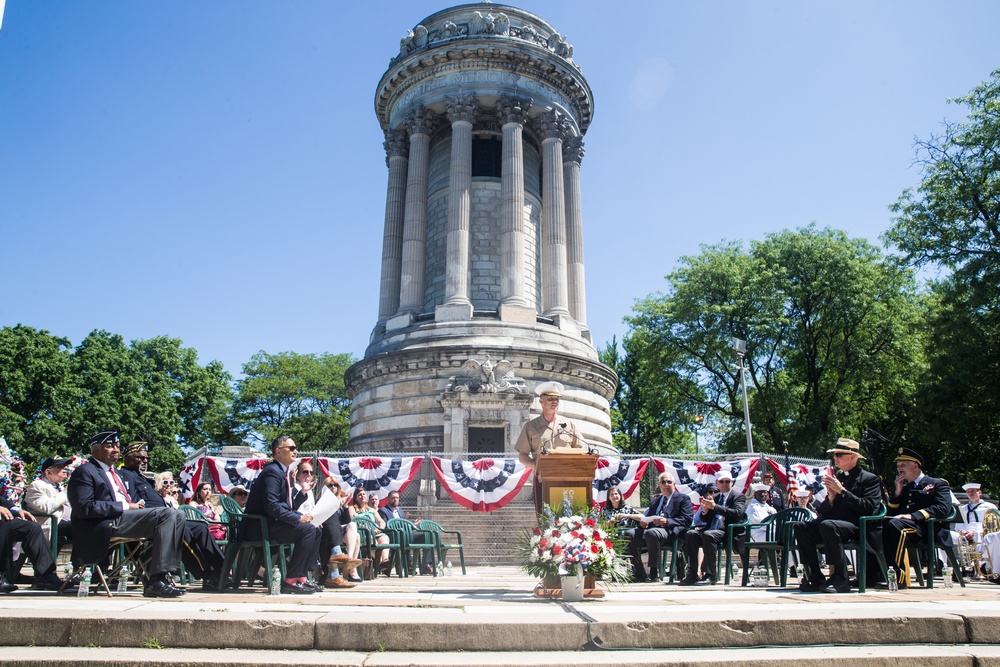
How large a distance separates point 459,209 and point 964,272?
1920cm

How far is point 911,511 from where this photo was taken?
398 inches

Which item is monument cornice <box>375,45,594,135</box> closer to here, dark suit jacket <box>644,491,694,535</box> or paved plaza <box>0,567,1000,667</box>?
dark suit jacket <box>644,491,694,535</box>

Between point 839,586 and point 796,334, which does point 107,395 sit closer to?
point 796,334

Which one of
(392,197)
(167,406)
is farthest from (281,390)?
(392,197)

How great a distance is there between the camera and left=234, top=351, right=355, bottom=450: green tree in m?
52.8

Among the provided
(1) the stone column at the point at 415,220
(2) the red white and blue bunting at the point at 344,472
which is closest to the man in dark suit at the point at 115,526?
(2) the red white and blue bunting at the point at 344,472

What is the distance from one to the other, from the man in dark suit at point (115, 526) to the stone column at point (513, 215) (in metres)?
19.7

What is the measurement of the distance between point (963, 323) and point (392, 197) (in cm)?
2303

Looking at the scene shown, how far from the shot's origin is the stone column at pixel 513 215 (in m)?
27.7

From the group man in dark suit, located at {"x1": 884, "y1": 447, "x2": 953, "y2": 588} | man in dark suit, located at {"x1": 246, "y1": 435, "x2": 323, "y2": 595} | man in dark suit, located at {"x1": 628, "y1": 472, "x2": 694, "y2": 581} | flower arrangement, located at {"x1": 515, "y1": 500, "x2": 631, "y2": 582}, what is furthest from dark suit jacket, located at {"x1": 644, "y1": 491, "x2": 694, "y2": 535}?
man in dark suit, located at {"x1": 246, "y1": 435, "x2": 323, "y2": 595}

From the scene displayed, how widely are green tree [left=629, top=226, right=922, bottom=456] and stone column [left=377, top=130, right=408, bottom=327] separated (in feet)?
53.4

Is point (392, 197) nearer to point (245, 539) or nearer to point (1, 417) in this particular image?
point (245, 539)

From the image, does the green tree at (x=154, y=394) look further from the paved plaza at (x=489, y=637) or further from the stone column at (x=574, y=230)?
the paved plaza at (x=489, y=637)

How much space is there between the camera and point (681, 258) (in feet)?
139
